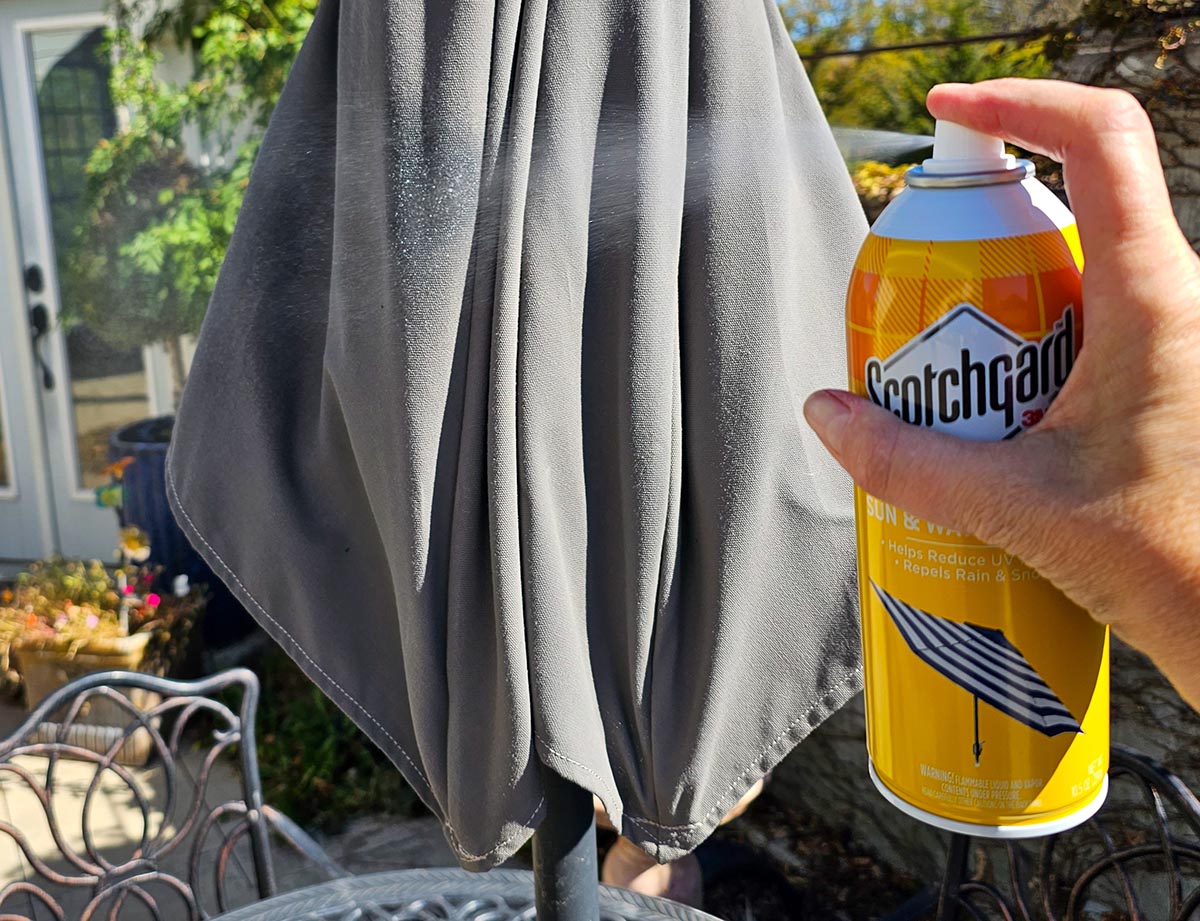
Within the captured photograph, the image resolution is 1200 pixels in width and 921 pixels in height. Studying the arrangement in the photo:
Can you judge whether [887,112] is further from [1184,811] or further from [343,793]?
[343,793]

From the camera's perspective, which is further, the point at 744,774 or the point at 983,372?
the point at 744,774

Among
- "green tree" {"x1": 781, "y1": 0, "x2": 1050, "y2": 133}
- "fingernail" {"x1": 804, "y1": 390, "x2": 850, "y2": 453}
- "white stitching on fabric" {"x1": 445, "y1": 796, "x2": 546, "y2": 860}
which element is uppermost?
"green tree" {"x1": 781, "y1": 0, "x2": 1050, "y2": 133}

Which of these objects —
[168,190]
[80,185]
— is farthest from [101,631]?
[80,185]

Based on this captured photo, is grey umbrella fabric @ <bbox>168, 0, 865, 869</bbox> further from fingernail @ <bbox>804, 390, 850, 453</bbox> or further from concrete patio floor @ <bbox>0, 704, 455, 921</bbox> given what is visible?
concrete patio floor @ <bbox>0, 704, 455, 921</bbox>

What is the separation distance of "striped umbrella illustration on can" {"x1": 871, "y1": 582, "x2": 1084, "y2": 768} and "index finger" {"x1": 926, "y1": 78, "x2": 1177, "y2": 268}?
12.7 inches

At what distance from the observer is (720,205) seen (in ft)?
3.61

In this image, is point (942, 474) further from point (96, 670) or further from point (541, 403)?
point (96, 670)

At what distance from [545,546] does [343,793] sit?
3164 millimetres

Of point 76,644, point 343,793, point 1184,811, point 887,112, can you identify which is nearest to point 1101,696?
point 1184,811

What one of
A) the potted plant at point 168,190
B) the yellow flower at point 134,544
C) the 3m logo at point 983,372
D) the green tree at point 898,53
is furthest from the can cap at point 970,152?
the yellow flower at point 134,544

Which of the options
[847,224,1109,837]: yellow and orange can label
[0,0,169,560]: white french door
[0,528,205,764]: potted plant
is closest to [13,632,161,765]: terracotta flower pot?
[0,528,205,764]: potted plant

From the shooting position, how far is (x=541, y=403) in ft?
3.48

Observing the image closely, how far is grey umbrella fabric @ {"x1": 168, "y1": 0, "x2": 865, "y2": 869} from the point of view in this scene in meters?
1.04

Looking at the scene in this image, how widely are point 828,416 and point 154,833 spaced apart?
3334 mm
